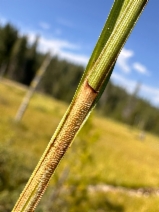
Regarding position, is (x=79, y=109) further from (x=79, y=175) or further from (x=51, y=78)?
(x=51, y=78)

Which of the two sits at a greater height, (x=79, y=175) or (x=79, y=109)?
(x=79, y=109)

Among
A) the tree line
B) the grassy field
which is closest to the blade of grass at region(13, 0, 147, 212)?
the grassy field

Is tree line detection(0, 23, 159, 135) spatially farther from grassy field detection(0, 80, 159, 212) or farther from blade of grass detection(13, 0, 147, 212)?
blade of grass detection(13, 0, 147, 212)

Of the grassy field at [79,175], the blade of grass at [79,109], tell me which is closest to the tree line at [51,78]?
the grassy field at [79,175]

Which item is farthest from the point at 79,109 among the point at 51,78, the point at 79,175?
the point at 51,78

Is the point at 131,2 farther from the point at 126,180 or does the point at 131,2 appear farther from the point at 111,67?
the point at 126,180

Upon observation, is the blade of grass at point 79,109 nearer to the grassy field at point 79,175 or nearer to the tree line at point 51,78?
the grassy field at point 79,175

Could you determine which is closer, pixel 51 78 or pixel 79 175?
pixel 79 175
